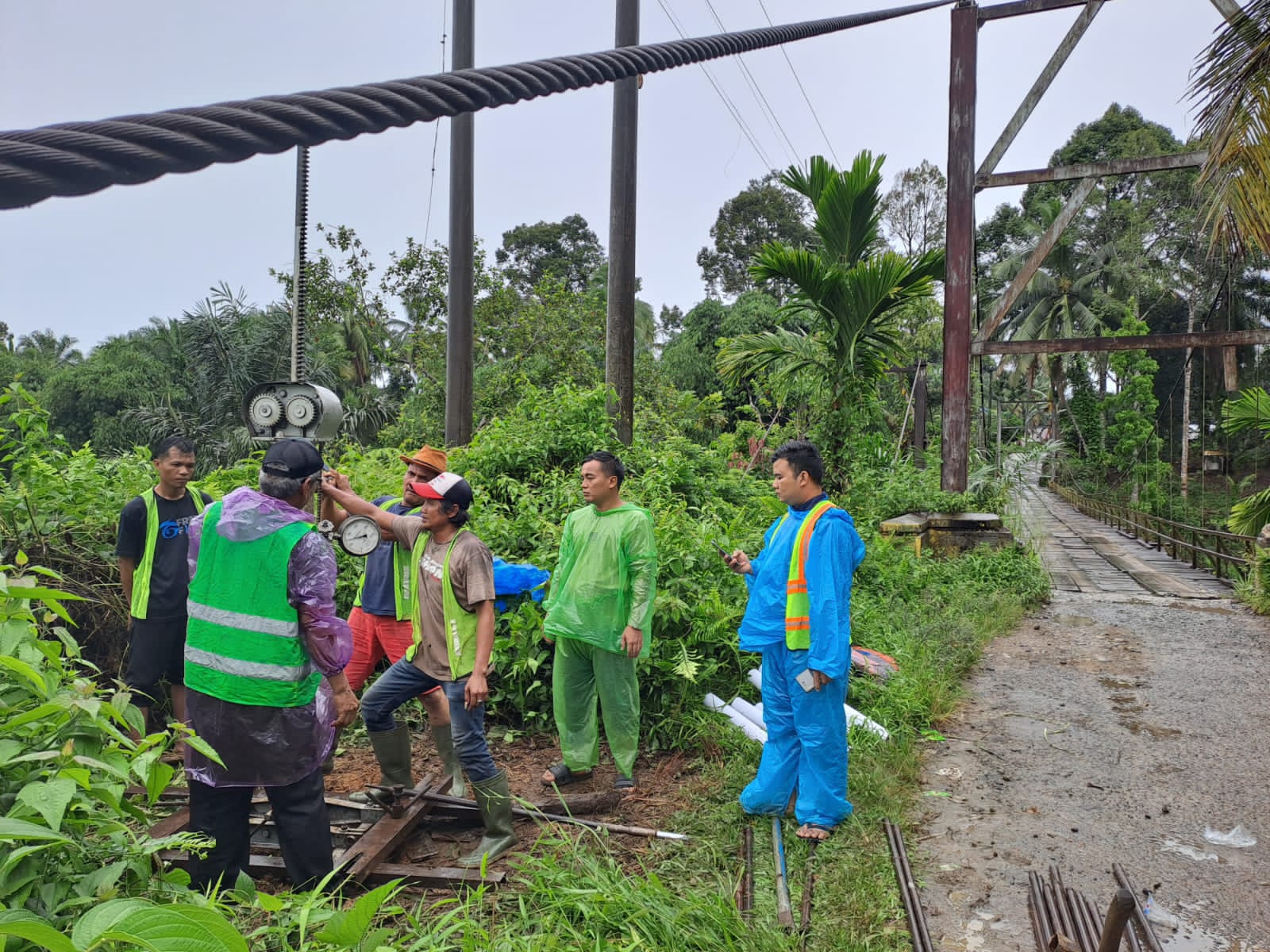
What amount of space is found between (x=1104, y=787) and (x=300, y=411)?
423 cm

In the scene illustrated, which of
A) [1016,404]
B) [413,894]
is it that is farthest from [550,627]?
[1016,404]

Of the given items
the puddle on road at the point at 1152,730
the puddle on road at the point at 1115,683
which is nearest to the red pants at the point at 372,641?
the puddle on road at the point at 1152,730

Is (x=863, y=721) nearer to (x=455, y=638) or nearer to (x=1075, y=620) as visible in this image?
(x=455, y=638)

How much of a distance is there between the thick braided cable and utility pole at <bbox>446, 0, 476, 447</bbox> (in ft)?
24.2

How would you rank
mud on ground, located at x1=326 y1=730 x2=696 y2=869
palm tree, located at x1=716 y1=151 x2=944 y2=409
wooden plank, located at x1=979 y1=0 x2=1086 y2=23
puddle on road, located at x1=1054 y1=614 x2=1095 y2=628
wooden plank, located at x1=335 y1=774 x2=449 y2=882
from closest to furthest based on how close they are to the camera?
wooden plank, located at x1=335 y1=774 x2=449 y2=882, mud on ground, located at x1=326 y1=730 x2=696 y2=869, puddle on road, located at x1=1054 y1=614 x2=1095 y2=628, palm tree, located at x1=716 y1=151 x2=944 y2=409, wooden plank, located at x1=979 y1=0 x2=1086 y2=23

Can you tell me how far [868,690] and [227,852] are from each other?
3.86 meters

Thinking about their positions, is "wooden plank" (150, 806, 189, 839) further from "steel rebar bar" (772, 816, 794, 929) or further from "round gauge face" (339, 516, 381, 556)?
"steel rebar bar" (772, 816, 794, 929)

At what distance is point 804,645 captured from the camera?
3.94 m

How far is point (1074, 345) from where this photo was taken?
9.51m

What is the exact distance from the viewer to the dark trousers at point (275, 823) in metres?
2.99

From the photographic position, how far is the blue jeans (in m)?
3.81

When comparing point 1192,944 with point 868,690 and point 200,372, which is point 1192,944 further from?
point 200,372

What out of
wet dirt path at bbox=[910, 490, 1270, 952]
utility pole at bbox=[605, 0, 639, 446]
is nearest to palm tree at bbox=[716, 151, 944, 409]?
utility pole at bbox=[605, 0, 639, 446]

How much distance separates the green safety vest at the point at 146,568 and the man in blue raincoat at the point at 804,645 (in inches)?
122
